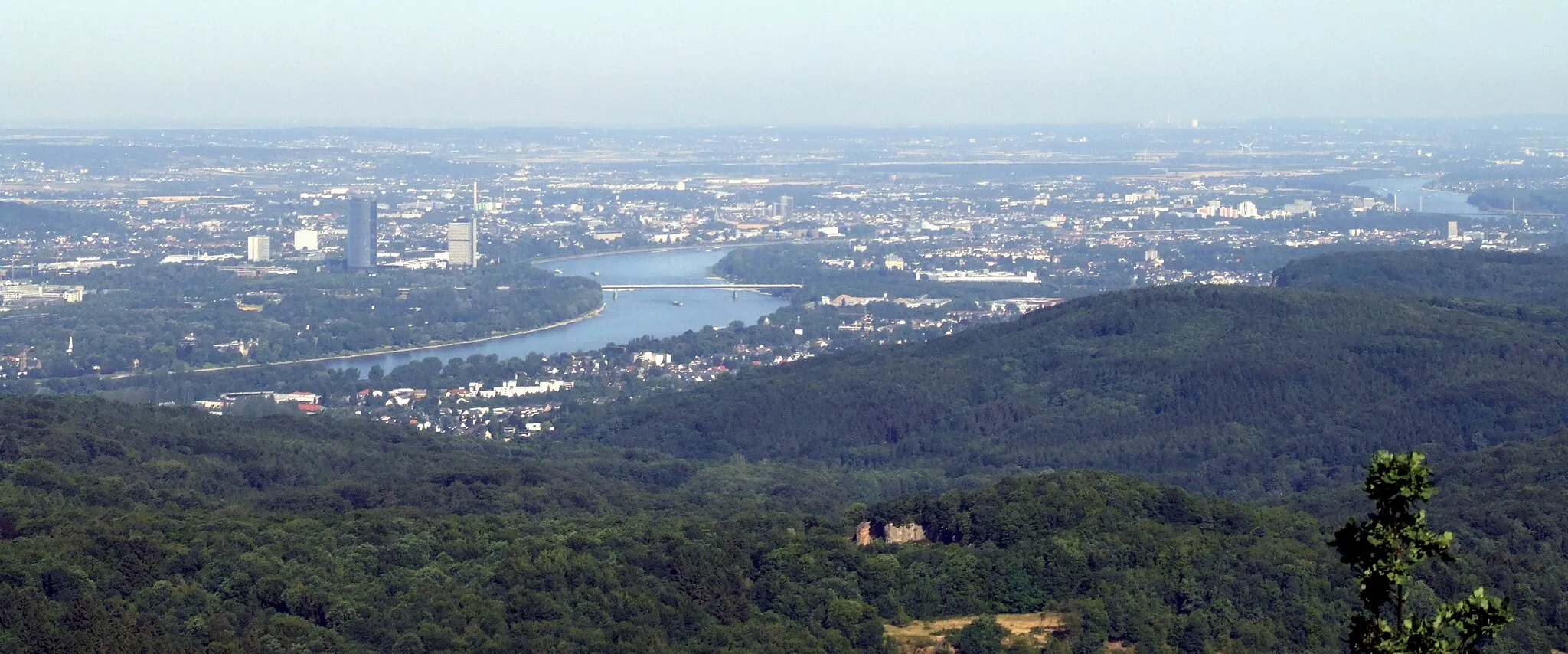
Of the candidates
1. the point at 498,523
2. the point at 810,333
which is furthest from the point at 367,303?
the point at 498,523

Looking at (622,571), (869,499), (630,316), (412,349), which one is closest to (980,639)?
(622,571)

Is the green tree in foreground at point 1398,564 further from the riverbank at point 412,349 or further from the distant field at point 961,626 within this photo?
the riverbank at point 412,349

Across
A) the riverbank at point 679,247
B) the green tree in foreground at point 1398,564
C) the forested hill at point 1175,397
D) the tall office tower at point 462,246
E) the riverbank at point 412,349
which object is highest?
the green tree in foreground at point 1398,564

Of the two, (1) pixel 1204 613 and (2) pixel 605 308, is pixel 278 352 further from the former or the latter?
(1) pixel 1204 613

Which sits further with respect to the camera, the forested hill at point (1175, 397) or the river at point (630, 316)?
the river at point (630, 316)

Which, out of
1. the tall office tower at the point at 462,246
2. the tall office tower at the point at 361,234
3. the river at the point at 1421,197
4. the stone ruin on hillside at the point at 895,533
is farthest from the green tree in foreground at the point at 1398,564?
the river at the point at 1421,197
